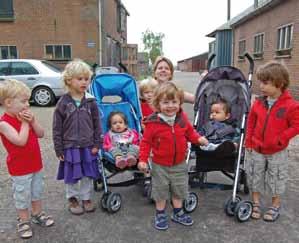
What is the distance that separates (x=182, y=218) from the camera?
139 inches

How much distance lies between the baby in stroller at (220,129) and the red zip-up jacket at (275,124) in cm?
28

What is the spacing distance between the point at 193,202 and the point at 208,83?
1.45 m

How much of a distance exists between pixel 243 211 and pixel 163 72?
1.88 metres

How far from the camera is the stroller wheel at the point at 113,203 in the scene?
146 inches

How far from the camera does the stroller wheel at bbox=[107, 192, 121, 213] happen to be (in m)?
3.70

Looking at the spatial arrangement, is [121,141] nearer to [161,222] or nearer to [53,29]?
[161,222]

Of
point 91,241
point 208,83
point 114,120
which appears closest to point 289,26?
point 208,83

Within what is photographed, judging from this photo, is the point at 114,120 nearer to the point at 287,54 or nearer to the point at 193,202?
the point at 193,202

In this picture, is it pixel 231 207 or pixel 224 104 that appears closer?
pixel 231 207

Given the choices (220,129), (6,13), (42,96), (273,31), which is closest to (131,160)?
(220,129)

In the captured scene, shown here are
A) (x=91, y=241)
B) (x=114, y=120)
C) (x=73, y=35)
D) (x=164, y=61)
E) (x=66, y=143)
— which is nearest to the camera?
(x=91, y=241)

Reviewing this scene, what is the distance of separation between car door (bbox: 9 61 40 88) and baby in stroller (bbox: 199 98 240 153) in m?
8.71

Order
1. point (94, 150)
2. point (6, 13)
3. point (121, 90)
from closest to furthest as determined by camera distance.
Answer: point (94, 150), point (121, 90), point (6, 13)

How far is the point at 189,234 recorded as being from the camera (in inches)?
131
